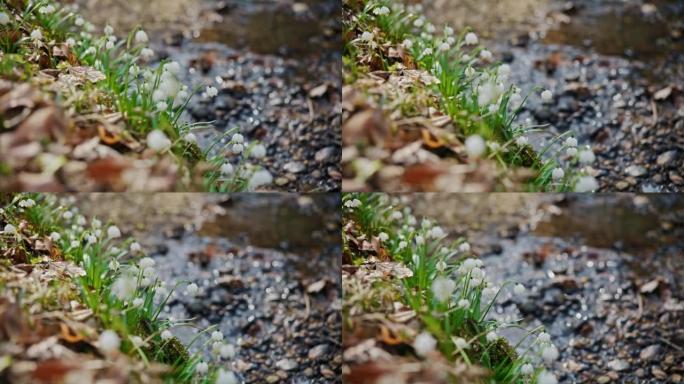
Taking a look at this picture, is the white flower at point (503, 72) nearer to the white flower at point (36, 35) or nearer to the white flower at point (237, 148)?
the white flower at point (237, 148)

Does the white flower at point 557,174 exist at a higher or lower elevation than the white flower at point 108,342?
higher

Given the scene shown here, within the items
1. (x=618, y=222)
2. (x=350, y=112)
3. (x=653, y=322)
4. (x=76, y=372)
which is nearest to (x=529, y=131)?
(x=618, y=222)

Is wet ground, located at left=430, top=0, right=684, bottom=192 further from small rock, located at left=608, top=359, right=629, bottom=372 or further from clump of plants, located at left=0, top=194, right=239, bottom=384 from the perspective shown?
clump of plants, located at left=0, top=194, right=239, bottom=384

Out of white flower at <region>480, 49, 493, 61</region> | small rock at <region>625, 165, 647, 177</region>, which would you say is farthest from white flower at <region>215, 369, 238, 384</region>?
small rock at <region>625, 165, 647, 177</region>

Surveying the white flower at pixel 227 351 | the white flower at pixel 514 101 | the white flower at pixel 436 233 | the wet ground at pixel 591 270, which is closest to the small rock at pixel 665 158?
the wet ground at pixel 591 270

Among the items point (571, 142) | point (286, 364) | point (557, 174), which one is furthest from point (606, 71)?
point (286, 364)

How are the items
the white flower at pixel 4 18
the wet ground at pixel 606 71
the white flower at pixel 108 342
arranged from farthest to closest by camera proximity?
the wet ground at pixel 606 71 → the white flower at pixel 4 18 → the white flower at pixel 108 342
